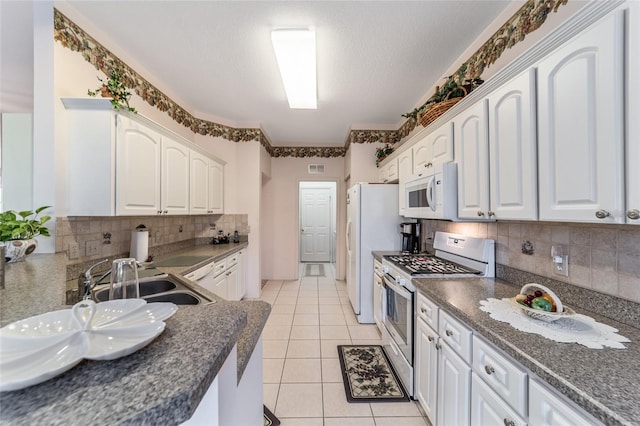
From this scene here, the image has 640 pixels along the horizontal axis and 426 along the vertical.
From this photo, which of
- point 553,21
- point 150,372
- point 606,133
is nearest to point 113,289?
point 150,372

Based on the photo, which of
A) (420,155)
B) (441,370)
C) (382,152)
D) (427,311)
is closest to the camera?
(441,370)

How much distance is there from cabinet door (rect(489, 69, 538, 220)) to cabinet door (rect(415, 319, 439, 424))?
2.76 ft

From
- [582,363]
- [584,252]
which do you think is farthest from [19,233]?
[584,252]

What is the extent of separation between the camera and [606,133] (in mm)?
875

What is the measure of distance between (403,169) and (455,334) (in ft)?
6.33

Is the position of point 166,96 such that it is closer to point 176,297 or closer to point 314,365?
point 176,297

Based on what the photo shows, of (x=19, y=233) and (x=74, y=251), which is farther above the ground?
(x=19, y=233)

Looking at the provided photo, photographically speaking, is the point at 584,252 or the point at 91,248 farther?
the point at 91,248

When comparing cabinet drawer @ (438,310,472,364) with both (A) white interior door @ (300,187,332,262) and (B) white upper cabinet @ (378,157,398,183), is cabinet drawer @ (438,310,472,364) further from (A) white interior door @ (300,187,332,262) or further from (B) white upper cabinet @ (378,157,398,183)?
(A) white interior door @ (300,187,332,262)

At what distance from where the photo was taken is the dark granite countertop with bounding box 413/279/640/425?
2.14 feet

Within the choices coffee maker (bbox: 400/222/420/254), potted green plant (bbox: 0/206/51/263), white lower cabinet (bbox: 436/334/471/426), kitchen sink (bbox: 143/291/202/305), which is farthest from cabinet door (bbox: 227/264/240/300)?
white lower cabinet (bbox: 436/334/471/426)

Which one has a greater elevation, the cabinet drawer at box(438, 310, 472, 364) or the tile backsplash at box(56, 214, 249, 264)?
the tile backsplash at box(56, 214, 249, 264)

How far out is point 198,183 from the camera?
9.93ft

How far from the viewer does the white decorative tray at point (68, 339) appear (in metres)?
0.39
